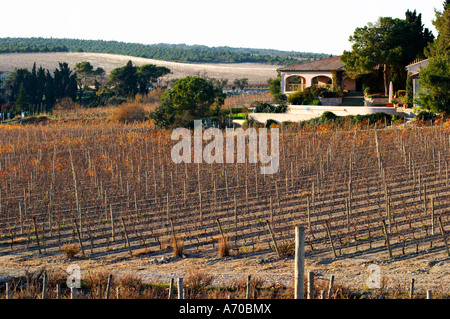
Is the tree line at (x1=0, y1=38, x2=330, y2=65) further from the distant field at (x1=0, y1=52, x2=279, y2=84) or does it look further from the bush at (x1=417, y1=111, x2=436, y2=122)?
the bush at (x1=417, y1=111, x2=436, y2=122)

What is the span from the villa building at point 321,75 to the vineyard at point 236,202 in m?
13.4

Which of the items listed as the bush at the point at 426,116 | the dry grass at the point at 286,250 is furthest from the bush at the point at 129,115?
the dry grass at the point at 286,250

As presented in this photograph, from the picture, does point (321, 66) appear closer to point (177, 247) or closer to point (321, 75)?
point (321, 75)

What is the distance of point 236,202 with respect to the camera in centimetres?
1220

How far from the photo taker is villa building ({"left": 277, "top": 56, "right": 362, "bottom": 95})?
3334 cm

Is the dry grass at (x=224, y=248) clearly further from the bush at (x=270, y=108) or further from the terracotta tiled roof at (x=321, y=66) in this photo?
the terracotta tiled roof at (x=321, y=66)

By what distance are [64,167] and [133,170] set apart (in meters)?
2.44

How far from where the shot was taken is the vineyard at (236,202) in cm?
1036

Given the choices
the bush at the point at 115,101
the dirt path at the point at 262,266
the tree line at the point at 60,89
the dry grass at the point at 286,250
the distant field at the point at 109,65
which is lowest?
the dirt path at the point at 262,266

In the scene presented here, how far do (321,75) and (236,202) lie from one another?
77.0ft

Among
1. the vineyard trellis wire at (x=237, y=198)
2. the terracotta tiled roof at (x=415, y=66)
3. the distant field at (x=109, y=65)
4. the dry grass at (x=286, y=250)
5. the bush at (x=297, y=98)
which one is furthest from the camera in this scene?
the distant field at (x=109, y=65)

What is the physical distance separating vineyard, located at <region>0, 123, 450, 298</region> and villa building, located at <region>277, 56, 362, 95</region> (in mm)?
13414

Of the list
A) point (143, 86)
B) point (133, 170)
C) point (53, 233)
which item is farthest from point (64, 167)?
point (143, 86)

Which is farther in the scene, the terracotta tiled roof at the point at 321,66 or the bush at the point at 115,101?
the bush at the point at 115,101
